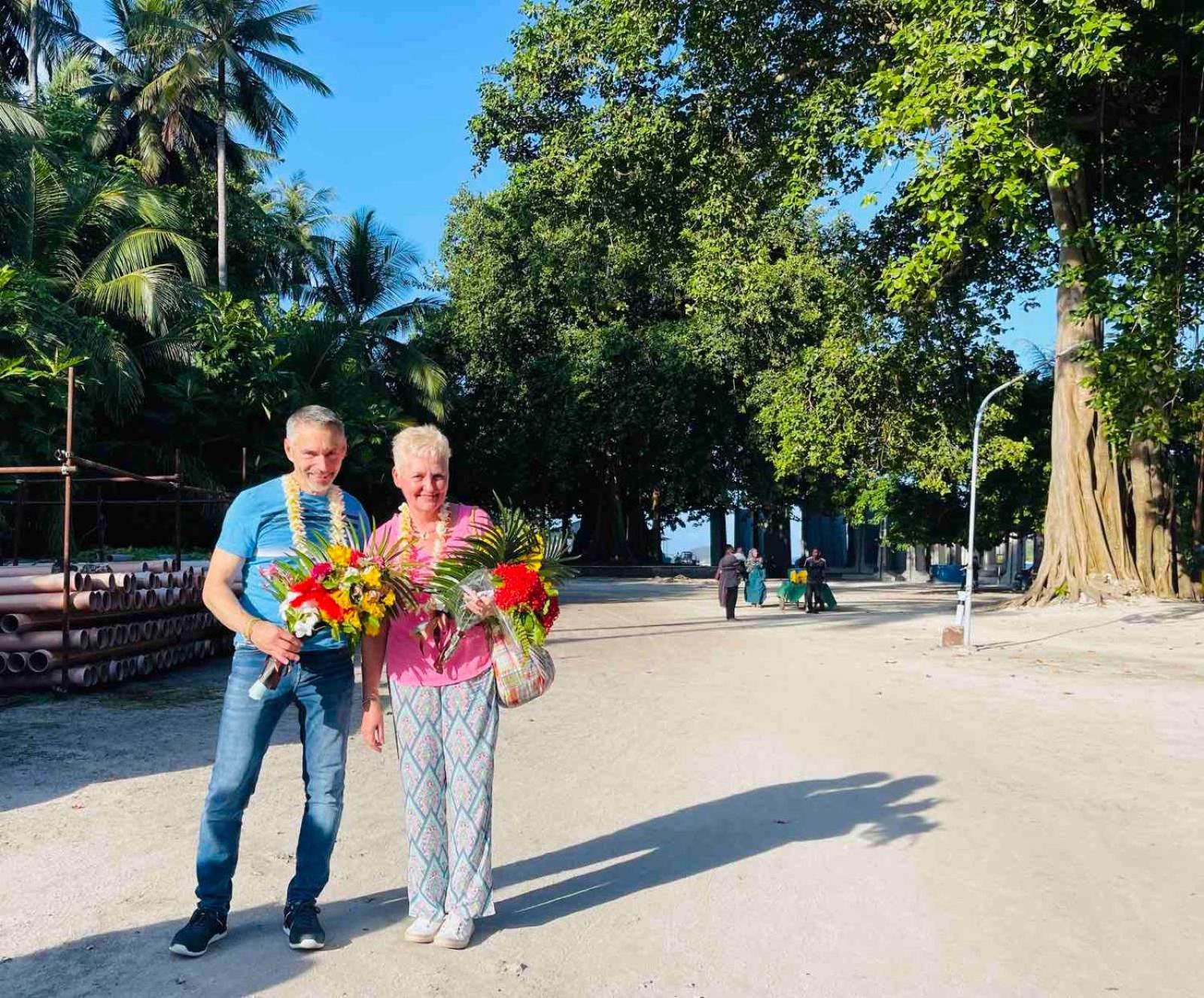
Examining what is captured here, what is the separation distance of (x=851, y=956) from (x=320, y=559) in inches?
89.9

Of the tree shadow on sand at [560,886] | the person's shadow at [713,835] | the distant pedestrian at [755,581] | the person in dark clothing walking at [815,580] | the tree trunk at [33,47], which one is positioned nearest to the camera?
the tree shadow on sand at [560,886]

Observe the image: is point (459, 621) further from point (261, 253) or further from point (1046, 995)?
point (261, 253)

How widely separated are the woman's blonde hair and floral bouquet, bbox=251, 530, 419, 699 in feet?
1.16

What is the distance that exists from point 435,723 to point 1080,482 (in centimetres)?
1929

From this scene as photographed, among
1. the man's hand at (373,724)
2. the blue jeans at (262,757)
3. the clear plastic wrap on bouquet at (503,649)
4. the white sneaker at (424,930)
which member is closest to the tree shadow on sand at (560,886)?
the white sneaker at (424,930)

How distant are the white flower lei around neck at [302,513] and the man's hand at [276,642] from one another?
0.31 m

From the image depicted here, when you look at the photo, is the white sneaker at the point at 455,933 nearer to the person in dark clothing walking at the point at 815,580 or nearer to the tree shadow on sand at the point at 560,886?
the tree shadow on sand at the point at 560,886

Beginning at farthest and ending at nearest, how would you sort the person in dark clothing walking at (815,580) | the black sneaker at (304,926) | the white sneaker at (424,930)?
the person in dark clothing walking at (815,580), the white sneaker at (424,930), the black sneaker at (304,926)

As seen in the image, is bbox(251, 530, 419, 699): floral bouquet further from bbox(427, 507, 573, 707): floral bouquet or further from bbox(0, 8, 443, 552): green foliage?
bbox(0, 8, 443, 552): green foliage

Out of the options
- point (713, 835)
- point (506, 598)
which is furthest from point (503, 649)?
point (713, 835)

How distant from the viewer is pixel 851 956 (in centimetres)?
388

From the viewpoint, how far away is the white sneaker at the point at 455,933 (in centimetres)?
388

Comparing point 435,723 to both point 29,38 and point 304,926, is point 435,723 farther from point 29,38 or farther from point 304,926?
point 29,38

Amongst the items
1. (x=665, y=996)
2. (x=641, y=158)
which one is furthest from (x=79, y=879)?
(x=641, y=158)
